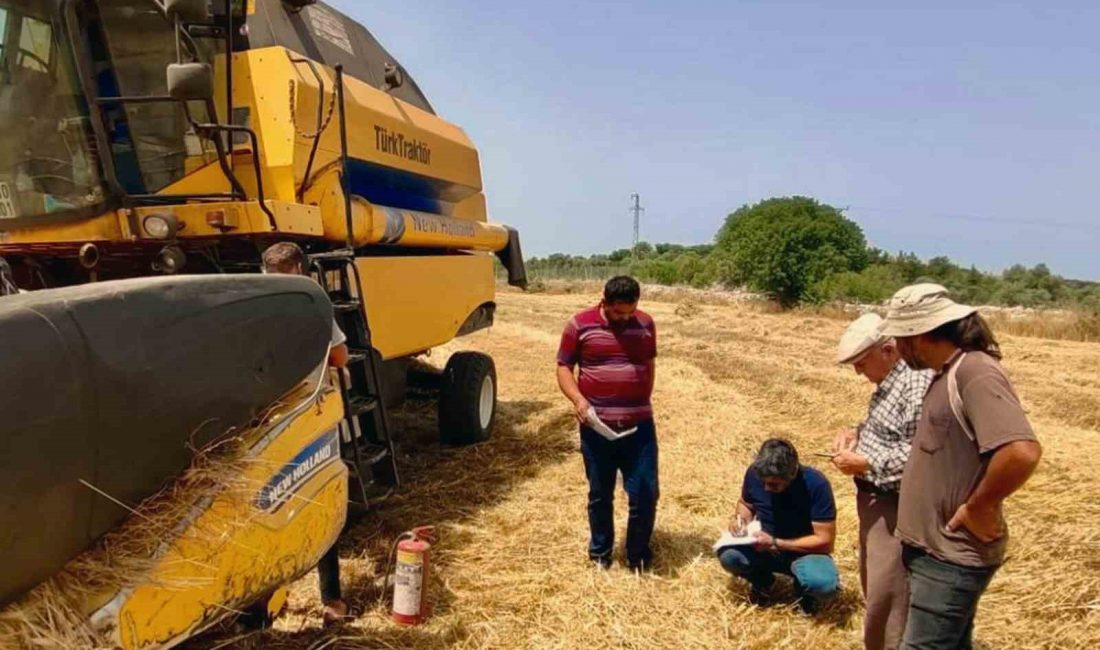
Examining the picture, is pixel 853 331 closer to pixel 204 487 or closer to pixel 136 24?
pixel 204 487

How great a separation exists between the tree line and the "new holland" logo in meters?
26.7

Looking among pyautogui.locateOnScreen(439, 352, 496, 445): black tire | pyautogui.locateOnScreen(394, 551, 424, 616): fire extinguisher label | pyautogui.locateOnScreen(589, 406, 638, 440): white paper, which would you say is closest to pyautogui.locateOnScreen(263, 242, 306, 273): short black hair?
pyautogui.locateOnScreen(394, 551, 424, 616): fire extinguisher label

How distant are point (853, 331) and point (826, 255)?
2850 centimetres

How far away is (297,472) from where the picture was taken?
249cm

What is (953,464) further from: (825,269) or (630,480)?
(825,269)

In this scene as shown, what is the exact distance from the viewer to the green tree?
97.1ft

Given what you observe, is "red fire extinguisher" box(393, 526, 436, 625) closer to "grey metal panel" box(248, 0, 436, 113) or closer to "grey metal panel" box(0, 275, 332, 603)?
"grey metal panel" box(0, 275, 332, 603)

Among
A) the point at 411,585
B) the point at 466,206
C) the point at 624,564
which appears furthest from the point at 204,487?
the point at 466,206

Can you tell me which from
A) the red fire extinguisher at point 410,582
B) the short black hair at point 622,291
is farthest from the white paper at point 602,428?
the red fire extinguisher at point 410,582

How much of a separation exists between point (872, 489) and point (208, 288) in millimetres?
2367

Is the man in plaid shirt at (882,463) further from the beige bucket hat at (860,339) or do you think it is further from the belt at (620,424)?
the belt at (620,424)

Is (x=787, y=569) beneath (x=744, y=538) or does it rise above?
beneath

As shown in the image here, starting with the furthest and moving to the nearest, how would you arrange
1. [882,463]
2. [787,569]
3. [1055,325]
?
[1055,325] → [787,569] → [882,463]

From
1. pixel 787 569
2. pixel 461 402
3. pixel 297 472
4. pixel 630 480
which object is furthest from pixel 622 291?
pixel 461 402
